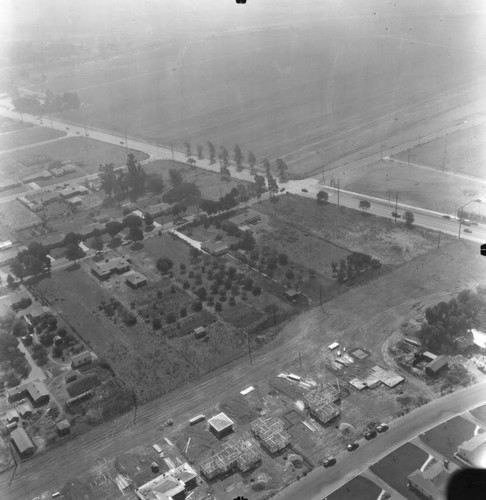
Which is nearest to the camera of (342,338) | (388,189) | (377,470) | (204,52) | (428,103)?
(377,470)

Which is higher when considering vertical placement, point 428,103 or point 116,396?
point 428,103

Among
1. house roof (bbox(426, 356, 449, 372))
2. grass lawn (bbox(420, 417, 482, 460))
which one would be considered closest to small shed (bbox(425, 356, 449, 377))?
house roof (bbox(426, 356, 449, 372))

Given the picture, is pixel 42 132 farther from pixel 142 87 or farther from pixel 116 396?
pixel 116 396

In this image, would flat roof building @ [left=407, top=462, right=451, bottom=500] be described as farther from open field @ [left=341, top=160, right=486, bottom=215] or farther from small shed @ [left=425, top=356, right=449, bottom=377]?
open field @ [left=341, top=160, right=486, bottom=215]

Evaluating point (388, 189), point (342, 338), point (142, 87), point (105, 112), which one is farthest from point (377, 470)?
point (142, 87)

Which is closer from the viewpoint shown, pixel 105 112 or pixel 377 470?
pixel 377 470
